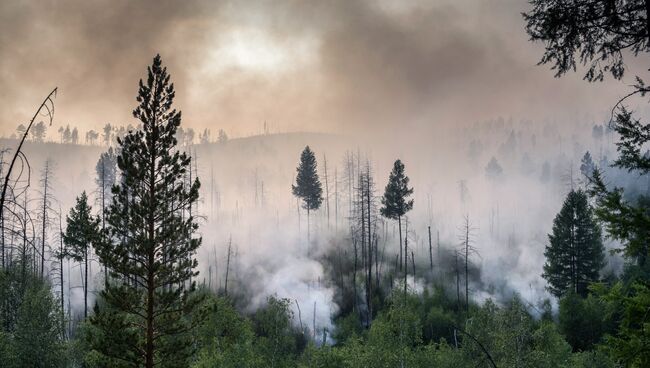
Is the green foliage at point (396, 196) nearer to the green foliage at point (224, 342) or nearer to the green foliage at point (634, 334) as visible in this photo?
the green foliage at point (224, 342)

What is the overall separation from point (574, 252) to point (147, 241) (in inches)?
1882

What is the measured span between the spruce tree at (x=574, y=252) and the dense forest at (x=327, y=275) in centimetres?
19

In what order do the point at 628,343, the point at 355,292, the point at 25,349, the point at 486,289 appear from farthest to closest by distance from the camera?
the point at 486,289
the point at 355,292
the point at 25,349
the point at 628,343

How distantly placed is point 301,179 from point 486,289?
3739 cm

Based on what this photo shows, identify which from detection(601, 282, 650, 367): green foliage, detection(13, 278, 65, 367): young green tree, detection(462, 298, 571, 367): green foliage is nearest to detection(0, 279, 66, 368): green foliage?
detection(13, 278, 65, 367): young green tree

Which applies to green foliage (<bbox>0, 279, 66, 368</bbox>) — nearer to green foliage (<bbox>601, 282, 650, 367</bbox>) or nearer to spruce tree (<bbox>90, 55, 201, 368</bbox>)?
spruce tree (<bbox>90, 55, 201, 368</bbox>)

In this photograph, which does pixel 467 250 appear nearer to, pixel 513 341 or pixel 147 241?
pixel 513 341

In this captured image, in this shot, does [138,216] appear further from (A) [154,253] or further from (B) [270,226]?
(B) [270,226]

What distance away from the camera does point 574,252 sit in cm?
4638

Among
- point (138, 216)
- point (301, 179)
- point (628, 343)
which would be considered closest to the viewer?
point (628, 343)

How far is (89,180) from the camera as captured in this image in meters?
180

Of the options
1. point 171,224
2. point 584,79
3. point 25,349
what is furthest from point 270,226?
point 584,79

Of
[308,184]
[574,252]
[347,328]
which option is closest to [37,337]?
[347,328]

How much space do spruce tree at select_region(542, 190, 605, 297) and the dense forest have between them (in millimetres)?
193
